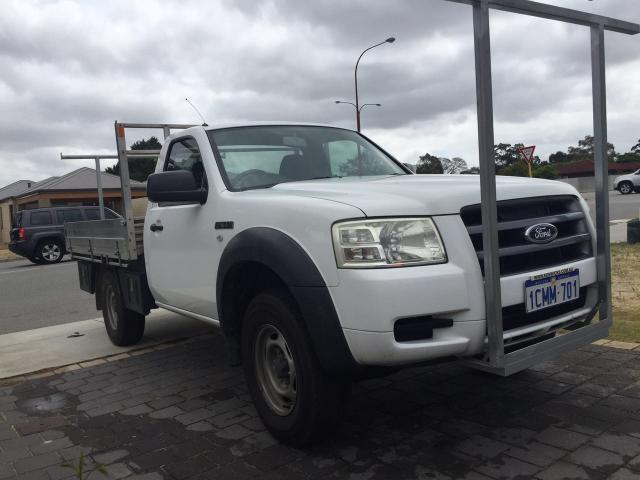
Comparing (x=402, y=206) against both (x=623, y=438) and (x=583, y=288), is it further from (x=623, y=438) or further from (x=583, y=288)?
(x=623, y=438)

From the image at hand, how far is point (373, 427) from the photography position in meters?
3.70

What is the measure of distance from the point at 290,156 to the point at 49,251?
56.2ft

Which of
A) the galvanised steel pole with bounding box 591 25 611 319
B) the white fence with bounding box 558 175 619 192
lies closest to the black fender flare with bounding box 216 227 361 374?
the galvanised steel pole with bounding box 591 25 611 319

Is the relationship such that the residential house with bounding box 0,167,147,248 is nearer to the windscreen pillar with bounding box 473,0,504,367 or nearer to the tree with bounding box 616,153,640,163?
the windscreen pillar with bounding box 473,0,504,367

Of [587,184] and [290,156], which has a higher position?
[290,156]

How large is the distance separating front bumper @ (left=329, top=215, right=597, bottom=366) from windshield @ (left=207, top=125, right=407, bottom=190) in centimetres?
147

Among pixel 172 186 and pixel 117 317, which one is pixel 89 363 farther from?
pixel 172 186

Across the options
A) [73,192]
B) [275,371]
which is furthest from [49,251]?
[73,192]

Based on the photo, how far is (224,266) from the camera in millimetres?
3695

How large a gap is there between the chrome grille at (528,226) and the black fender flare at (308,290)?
0.79 metres

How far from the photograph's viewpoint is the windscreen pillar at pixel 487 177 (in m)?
2.91

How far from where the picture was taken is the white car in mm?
36531

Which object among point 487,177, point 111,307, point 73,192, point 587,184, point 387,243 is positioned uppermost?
point 73,192

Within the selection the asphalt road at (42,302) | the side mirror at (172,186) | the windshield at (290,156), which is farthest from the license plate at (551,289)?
the asphalt road at (42,302)
